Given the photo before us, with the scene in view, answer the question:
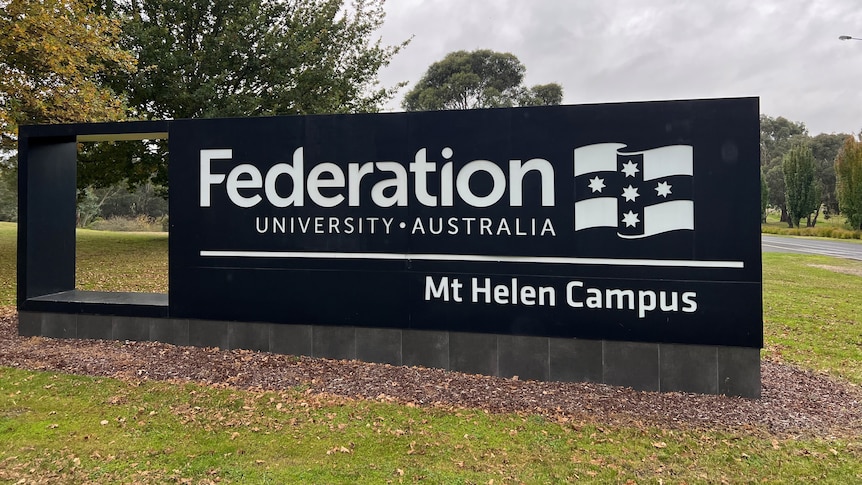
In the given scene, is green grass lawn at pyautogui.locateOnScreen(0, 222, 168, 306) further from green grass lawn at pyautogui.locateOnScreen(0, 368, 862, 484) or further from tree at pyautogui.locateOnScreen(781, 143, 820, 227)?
tree at pyautogui.locateOnScreen(781, 143, 820, 227)

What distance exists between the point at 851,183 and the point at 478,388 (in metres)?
49.3

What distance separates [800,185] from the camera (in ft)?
157

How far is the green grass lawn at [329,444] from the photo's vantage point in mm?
3775

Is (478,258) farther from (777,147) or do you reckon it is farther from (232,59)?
(777,147)

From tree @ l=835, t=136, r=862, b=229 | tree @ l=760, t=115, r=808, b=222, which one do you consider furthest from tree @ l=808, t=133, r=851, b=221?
tree @ l=835, t=136, r=862, b=229

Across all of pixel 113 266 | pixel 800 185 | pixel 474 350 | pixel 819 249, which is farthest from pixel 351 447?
pixel 800 185

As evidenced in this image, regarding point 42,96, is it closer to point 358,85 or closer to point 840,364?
point 358,85

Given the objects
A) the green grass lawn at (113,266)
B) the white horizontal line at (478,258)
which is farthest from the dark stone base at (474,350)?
the green grass lawn at (113,266)

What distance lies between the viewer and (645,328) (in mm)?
5574

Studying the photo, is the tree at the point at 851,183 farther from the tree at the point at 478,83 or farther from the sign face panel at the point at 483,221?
the sign face panel at the point at 483,221

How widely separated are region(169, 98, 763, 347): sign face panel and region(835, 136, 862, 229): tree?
45979mm

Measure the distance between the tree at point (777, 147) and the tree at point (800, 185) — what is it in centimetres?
1546

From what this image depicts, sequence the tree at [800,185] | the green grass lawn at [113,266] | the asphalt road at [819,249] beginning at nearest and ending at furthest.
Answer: the green grass lawn at [113,266] < the asphalt road at [819,249] < the tree at [800,185]

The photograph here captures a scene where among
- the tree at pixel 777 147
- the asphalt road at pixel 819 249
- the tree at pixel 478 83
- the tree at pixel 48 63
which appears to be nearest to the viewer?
the tree at pixel 48 63
